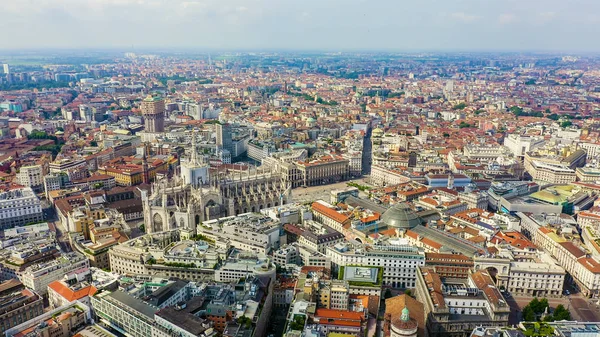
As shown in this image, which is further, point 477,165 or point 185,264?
point 477,165

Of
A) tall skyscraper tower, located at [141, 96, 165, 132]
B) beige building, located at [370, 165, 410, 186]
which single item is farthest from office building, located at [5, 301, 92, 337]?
tall skyscraper tower, located at [141, 96, 165, 132]

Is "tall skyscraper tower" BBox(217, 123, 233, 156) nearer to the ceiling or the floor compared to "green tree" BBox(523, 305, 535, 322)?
nearer to the ceiling

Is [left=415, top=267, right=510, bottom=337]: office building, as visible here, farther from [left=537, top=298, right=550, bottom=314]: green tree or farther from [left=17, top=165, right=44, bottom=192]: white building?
[left=17, top=165, right=44, bottom=192]: white building

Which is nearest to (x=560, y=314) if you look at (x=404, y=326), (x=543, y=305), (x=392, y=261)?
(x=543, y=305)

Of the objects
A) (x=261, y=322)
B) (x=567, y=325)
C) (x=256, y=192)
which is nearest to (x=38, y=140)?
(x=256, y=192)

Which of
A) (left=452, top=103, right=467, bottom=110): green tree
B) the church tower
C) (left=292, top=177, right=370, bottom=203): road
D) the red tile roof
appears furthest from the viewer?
(left=452, top=103, right=467, bottom=110): green tree

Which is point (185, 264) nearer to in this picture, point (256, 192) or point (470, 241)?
point (256, 192)
